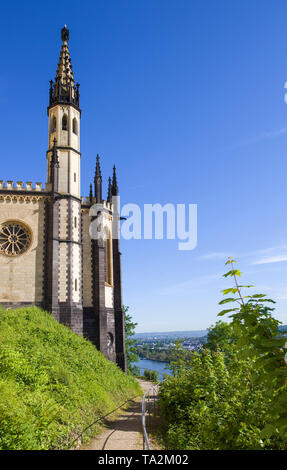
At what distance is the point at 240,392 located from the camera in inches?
320

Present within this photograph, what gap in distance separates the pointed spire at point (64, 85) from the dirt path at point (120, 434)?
26.5 m

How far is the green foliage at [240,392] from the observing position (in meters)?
3.28

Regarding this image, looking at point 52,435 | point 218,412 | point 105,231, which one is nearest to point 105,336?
point 105,231

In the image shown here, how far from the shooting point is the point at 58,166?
2822cm

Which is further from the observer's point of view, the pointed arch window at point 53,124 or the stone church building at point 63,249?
the pointed arch window at point 53,124

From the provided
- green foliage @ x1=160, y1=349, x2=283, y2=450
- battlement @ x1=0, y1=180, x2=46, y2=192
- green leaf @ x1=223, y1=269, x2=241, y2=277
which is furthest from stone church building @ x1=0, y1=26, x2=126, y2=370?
green leaf @ x1=223, y1=269, x2=241, y2=277

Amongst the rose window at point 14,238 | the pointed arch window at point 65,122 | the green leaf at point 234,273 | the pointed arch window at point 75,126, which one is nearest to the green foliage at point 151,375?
the rose window at point 14,238

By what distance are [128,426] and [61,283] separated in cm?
1397

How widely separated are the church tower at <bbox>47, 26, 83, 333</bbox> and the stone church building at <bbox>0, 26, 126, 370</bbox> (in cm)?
7

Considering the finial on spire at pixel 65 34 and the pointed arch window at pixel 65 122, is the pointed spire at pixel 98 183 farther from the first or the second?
the finial on spire at pixel 65 34

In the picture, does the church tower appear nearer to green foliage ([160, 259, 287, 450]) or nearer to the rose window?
the rose window

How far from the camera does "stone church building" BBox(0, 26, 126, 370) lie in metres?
25.6

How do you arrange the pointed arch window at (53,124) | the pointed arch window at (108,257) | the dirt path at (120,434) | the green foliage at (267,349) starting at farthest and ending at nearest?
1. the pointed arch window at (53,124)
2. the pointed arch window at (108,257)
3. the dirt path at (120,434)
4. the green foliage at (267,349)

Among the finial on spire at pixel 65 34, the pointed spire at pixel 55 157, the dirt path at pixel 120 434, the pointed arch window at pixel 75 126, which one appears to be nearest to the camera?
the dirt path at pixel 120 434
